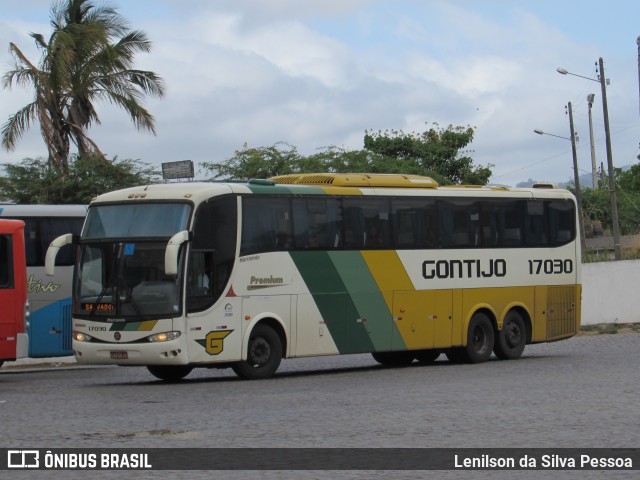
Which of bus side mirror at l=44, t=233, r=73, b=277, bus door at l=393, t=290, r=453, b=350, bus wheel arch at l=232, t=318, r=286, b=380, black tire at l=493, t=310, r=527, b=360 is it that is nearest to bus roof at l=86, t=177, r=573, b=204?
bus side mirror at l=44, t=233, r=73, b=277

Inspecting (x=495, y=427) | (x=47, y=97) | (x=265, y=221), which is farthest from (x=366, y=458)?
(x=47, y=97)

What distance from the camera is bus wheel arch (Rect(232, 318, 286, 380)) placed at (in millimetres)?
20531

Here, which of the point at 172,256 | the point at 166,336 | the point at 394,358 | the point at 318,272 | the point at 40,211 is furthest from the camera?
the point at 394,358

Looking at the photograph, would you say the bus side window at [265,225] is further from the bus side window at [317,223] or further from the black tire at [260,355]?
the black tire at [260,355]

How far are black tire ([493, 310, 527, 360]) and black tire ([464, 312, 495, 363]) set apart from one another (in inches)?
12.3

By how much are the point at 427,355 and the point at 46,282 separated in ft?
25.5

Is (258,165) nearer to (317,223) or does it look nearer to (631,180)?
(317,223)

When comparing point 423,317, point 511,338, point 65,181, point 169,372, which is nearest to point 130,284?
point 169,372

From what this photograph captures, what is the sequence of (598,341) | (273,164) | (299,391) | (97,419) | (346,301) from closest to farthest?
(97,419)
(299,391)
(346,301)
(598,341)
(273,164)

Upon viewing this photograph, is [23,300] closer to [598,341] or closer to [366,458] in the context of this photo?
Answer: [366,458]

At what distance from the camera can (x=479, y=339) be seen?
24.9 meters

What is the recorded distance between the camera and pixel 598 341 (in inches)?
1261

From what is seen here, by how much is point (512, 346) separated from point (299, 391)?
849 centimetres

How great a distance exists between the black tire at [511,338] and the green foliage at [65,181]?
15.5 m
